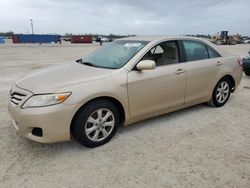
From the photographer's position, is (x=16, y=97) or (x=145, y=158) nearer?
(x=145, y=158)

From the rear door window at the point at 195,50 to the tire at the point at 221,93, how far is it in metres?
0.69

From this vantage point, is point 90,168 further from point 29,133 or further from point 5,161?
point 5,161

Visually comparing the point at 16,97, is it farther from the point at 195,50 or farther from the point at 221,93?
the point at 221,93

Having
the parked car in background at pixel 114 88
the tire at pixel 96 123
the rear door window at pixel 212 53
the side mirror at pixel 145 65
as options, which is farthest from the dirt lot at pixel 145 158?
the rear door window at pixel 212 53

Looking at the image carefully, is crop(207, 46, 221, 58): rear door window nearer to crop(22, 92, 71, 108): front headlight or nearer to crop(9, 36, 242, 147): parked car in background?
crop(9, 36, 242, 147): parked car in background

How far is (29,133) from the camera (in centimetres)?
307

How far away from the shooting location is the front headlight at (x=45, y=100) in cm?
295

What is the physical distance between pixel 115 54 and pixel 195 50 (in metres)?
1.56

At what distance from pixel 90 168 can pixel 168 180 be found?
0.92 metres

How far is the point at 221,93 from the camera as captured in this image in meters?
5.03

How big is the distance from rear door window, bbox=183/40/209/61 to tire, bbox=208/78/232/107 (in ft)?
2.27

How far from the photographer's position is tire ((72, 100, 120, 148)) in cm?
315

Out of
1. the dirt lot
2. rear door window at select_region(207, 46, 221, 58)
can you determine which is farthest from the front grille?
rear door window at select_region(207, 46, 221, 58)

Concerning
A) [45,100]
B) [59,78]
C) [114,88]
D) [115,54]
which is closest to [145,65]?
[114,88]
